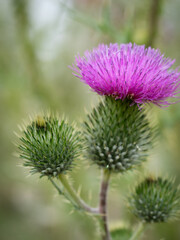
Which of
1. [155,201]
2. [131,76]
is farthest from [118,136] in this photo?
[155,201]

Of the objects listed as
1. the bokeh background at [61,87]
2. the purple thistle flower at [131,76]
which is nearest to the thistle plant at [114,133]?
the purple thistle flower at [131,76]

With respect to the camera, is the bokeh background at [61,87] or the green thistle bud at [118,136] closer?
the green thistle bud at [118,136]

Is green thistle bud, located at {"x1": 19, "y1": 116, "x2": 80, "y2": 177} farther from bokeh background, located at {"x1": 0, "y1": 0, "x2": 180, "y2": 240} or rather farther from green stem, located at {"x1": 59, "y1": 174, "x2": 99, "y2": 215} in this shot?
bokeh background, located at {"x1": 0, "y1": 0, "x2": 180, "y2": 240}

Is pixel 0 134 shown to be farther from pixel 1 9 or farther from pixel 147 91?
pixel 147 91

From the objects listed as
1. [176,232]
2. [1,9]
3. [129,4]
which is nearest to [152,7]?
[129,4]

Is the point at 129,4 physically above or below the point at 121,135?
above

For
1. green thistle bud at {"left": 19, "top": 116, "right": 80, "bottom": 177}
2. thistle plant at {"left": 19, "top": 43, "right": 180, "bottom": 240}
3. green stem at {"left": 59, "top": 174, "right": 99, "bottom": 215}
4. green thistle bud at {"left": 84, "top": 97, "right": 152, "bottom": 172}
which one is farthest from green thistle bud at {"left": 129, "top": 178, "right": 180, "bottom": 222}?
green thistle bud at {"left": 19, "top": 116, "right": 80, "bottom": 177}

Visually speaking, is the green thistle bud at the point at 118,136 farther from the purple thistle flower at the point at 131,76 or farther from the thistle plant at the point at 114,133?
the purple thistle flower at the point at 131,76
